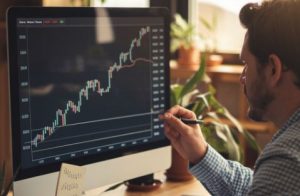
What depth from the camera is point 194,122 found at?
149cm

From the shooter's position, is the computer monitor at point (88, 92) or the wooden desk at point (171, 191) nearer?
the computer monitor at point (88, 92)

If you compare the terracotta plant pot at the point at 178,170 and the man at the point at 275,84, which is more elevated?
the man at the point at 275,84

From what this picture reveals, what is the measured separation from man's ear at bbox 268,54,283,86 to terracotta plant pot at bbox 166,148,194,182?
60 cm

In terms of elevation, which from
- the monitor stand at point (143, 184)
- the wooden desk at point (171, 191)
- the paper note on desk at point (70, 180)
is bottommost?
the wooden desk at point (171, 191)

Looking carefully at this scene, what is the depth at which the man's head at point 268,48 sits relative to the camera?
3.89 feet

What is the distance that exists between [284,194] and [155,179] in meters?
0.76

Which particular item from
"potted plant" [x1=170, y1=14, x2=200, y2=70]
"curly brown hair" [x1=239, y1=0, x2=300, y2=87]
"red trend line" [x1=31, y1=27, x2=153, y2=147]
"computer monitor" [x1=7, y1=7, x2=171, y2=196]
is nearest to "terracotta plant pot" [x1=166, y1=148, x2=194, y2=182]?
"computer monitor" [x1=7, y1=7, x2=171, y2=196]

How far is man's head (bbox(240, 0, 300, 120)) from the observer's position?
1.19 m

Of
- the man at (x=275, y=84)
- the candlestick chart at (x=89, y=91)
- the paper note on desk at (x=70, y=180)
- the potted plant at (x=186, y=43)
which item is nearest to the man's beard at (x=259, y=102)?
the man at (x=275, y=84)

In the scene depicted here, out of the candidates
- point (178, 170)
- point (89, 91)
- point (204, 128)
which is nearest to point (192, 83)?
point (204, 128)

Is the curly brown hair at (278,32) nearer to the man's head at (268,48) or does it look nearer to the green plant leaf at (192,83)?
the man's head at (268,48)

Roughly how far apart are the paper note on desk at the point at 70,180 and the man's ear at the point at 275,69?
503 millimetres

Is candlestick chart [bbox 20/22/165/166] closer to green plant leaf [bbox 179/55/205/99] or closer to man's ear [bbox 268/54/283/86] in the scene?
A: green plant leaf [bbox 179/55/205/99]

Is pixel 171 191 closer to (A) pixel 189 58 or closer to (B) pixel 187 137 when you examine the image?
(B) pixel 187 137
